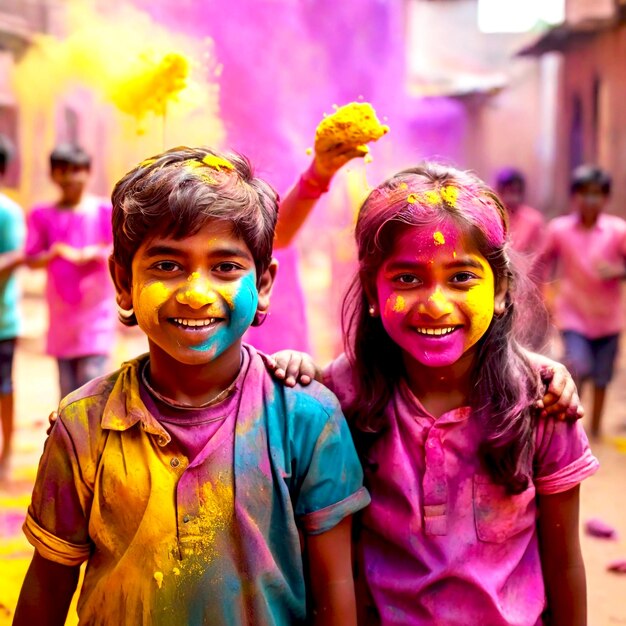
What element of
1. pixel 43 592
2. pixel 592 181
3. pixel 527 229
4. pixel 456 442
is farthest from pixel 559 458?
pixel 527 229

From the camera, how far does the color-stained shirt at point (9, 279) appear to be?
13.5 ft

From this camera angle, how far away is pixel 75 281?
163 inches

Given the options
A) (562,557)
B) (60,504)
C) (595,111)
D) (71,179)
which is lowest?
(562,557)

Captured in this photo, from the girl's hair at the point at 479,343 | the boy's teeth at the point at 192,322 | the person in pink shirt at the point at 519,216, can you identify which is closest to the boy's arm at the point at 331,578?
the girl's hair at the point at 479,343

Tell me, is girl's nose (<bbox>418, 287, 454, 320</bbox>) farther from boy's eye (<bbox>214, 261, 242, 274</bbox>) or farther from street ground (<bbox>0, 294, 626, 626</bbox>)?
street ground (<bbox>0, 294, 626, 626</bbox>)

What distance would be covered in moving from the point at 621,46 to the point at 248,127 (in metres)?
7.12

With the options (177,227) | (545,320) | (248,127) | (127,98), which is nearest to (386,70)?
(248,127)

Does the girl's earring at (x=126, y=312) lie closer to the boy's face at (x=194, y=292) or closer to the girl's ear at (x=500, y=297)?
the boy's face at (x=194, y=292)

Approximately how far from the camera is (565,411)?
179 cm

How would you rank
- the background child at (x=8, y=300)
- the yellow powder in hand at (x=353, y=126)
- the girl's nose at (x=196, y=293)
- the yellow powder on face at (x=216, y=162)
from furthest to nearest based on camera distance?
the background child at (x=8, y=300), the yellow powder in hand at (x=353, y=126), the yellow powder on face at (x=216, y=162), the girl's nose at (x=196, y=293)

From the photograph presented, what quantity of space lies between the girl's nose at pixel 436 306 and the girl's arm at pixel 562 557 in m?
Result: 0.49

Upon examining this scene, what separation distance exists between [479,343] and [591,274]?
322 centimetres

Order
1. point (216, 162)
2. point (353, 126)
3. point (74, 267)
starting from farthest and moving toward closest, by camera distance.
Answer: point (74, 267)
point (353, 126)
point (216, 162)

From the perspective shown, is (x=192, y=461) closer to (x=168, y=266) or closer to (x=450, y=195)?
(x=168, y=266)
